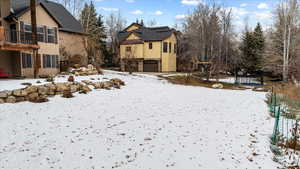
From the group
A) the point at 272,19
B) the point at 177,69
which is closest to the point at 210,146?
the point at 272,19

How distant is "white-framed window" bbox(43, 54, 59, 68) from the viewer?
48.6 ft

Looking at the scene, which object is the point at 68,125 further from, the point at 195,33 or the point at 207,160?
the point at 195,33

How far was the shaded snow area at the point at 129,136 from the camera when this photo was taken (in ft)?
13.9

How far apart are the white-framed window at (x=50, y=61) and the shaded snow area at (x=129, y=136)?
7.39 meters

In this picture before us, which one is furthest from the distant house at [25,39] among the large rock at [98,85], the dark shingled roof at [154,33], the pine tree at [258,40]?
the pine tree at [258,40]

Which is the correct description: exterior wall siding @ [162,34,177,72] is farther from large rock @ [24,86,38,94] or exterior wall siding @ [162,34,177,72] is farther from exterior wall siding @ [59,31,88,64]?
large rock @ [24,86,38,94]

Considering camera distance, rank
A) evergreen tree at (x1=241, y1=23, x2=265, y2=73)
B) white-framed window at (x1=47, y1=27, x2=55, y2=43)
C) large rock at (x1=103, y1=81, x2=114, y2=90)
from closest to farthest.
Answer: large rock at (x1=103, y1=81, x2=114, y2=90), white-framed window at (x1=47, y1=27, x2=55, y2=43), evergreen tree at (x1=241, y1=23, x2=265, y2=73)

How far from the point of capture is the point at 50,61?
15203 millimetres

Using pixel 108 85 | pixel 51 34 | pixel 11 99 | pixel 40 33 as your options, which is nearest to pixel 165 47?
pixel 51 34

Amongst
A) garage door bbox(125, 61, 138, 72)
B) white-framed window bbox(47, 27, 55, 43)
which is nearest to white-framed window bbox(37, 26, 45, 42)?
white-framed window bbox(47, 27, 55, 43)

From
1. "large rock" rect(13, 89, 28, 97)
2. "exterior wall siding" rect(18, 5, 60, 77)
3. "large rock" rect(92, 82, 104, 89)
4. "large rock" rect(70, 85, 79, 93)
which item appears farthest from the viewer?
"exterior wall siding" rect(18, 5, 60, 77)

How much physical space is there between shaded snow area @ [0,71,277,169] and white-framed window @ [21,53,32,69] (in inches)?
266

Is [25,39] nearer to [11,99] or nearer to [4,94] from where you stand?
[4,94]

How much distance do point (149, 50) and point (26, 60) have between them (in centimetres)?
1762
